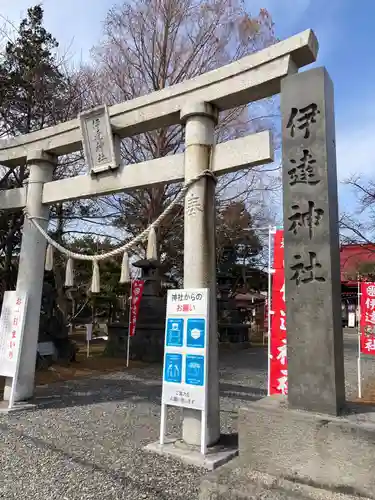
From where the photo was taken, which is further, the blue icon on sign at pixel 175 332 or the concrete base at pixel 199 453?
the blue icon on sign at pixel 175 332

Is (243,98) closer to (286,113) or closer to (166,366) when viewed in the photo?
(286,113)

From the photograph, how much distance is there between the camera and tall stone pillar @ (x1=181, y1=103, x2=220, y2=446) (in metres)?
4.35

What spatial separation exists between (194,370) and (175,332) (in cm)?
47

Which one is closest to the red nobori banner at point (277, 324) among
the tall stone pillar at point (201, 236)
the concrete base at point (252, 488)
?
the tall stone pillar at point (201, 236)

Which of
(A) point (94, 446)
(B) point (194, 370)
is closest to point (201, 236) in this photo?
(B) point (194, 370)

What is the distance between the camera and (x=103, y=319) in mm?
29422

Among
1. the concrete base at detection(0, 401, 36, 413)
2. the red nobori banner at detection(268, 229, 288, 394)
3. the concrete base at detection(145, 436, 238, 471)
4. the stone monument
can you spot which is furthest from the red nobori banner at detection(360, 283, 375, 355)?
the concrete base at detection(0, 401, 36, 413)

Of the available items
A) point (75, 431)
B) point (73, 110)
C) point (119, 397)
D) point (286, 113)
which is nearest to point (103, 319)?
point (73, 110)

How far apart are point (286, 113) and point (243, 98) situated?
1434 millimetres

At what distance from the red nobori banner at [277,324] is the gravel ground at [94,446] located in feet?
3.00

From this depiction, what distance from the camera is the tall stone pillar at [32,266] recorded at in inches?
251

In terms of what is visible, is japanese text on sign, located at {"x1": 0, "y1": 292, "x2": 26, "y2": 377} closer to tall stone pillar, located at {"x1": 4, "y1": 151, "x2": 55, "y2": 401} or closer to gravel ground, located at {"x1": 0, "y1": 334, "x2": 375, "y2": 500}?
tall stone pillar, located at {"x1": 4, "y1": 151, "x2": 55, "y2": 401}

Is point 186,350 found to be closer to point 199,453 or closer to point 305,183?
point 199,453

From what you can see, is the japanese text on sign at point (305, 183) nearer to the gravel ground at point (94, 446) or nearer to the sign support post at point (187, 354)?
the sign support post at point (187, 354)
